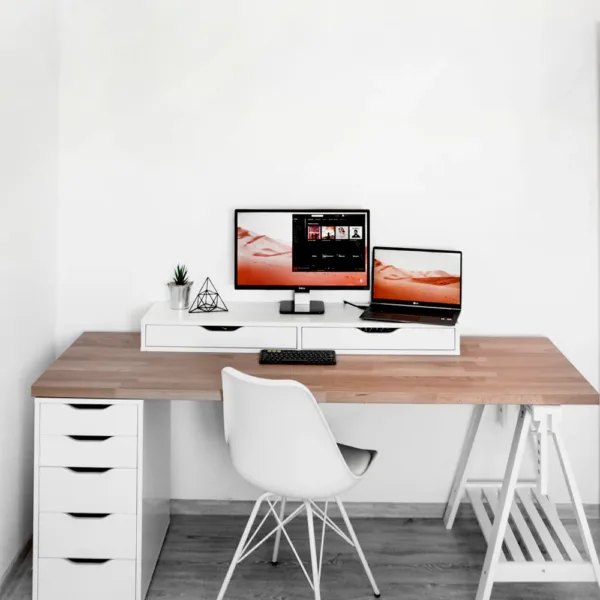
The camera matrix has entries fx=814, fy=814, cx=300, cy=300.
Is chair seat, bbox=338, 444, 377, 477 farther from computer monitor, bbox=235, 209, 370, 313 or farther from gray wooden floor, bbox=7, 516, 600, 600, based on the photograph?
computer monitor, bbox=235, 209, 370, 313

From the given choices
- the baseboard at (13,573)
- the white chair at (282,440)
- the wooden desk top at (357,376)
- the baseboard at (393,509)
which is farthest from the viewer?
the baseboard at (393,509)

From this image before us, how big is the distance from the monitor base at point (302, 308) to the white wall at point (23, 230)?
0.92 meters

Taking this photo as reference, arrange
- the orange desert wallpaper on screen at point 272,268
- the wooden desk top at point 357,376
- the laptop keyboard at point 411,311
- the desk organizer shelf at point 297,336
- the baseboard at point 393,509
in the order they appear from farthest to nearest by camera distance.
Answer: the baseboard at point 393,509
the orange desert wallpaper on screen at point 272,268
the laptop keyboard at point 411,311
the desk organizer shelf at point 297,336
the wooden desk top at point 357,376

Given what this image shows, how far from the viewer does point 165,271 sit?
3270 mm

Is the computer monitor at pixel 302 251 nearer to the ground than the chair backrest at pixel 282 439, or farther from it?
farther from it

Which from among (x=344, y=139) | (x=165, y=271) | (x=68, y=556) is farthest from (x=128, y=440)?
(x=344, y=139)

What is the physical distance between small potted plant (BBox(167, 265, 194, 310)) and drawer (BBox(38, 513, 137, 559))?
86 centimetres

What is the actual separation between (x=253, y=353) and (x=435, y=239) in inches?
34.5

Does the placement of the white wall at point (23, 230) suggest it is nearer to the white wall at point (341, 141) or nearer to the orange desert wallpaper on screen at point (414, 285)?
the white wall at point (341, 141)

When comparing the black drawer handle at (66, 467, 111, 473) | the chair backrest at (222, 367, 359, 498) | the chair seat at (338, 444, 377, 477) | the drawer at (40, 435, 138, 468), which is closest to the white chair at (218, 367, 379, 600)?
the chair backrest at (222, 367, 359, 498)

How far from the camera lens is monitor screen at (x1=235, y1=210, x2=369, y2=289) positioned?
124 inches

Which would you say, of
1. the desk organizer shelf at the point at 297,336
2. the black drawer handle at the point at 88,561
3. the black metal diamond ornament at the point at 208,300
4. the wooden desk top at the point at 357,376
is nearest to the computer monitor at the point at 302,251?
the black metal diamond ornament at the point at 208,300

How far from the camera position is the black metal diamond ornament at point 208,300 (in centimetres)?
314

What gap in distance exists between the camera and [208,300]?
10.6ft
